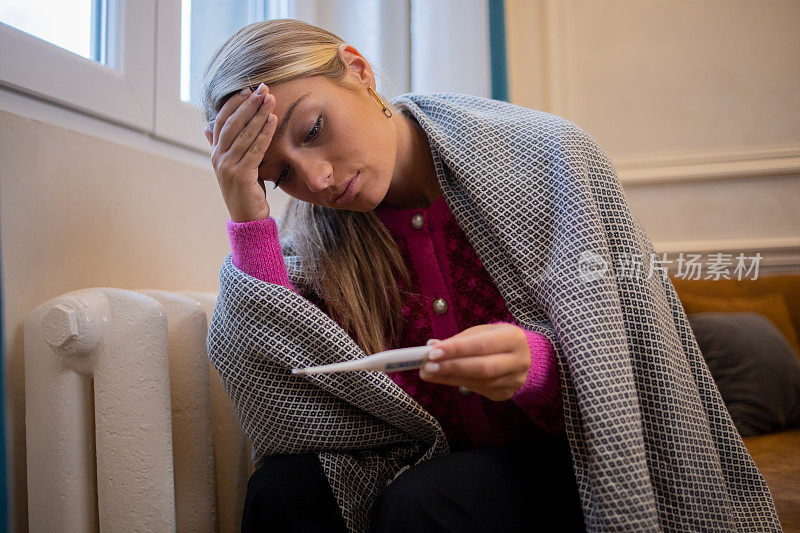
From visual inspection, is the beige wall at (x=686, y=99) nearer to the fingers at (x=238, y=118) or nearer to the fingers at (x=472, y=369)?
the fingers at (x=238, y=118)

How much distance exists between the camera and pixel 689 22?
69.2 inches

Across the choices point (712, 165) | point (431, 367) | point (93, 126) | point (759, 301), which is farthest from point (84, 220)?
point (712, 165)

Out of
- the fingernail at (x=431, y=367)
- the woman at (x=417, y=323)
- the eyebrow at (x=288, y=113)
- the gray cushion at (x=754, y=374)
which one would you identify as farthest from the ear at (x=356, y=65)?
the gray cushion at (x=754, y=374)

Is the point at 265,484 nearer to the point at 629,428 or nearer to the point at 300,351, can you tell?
the point at 300,351

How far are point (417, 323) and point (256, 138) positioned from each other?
0.32 metres

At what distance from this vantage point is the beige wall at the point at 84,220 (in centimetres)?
75

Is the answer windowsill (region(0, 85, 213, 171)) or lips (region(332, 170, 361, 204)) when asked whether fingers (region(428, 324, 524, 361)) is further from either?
windowsill (region(0, 85, 213, 171))

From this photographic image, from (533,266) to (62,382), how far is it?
0.58 meters

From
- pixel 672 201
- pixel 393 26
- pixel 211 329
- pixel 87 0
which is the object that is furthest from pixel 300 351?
pixel 672 201

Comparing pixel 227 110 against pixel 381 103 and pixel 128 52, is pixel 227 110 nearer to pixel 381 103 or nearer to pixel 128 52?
pixel 381 103

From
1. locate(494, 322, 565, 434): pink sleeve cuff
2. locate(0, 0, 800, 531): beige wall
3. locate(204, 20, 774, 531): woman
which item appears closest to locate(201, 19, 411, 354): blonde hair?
locate(204, 20, 774, 531): woman

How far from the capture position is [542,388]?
25.4 inches

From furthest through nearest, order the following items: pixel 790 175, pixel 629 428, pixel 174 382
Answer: pixel 790 175 → pixel 174 382 → pixel 629 428

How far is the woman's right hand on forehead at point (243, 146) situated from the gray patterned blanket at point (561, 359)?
97 mm
